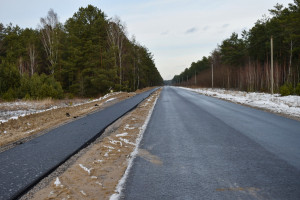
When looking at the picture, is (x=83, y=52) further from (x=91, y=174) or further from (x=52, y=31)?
(x=91, y=174)

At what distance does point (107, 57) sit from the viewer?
120 ft

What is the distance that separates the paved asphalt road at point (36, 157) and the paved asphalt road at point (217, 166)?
1.69 m

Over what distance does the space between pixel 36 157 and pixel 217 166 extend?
398cm

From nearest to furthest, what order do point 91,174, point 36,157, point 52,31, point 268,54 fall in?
point 91,174, point 36,157, point 52,31, point 268,54

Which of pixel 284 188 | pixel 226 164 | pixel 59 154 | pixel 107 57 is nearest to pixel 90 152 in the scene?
pixel 59 154

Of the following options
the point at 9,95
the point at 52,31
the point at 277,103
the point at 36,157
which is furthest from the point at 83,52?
the point at 36,157

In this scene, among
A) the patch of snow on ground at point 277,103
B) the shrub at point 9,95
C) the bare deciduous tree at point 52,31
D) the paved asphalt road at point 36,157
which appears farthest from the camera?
the bare deciduous tree at point 52,31

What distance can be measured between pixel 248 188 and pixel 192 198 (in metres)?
0.92

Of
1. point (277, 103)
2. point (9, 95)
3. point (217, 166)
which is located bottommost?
point (217, 166)

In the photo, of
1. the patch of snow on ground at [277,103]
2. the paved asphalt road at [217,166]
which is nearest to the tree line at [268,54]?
the patch of snow on ground at [277,103]

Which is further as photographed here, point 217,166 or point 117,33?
point 117,33

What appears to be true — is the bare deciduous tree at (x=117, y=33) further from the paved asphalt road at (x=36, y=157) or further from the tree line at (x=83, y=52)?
the paved asphalt road at (x=36, y=157)

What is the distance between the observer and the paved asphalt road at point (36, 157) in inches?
147

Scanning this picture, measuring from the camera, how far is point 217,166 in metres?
4.33
